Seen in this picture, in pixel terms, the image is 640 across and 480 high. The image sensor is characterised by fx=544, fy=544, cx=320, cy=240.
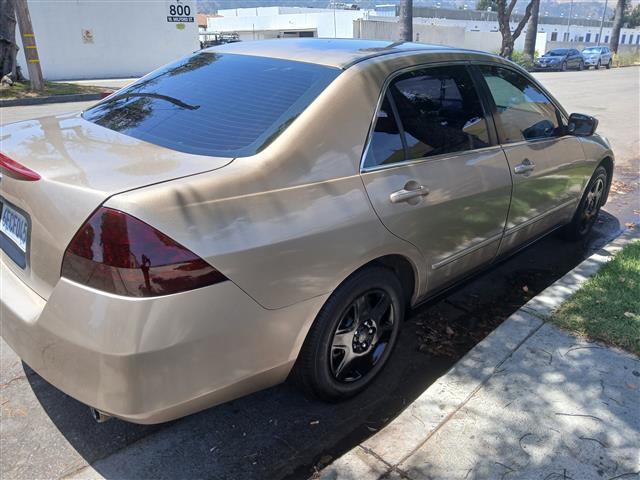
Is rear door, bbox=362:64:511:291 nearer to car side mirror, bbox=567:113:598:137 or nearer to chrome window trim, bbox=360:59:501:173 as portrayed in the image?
chrome window trim, bbox=360:59:501:173

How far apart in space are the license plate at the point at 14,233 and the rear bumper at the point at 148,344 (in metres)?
0.16

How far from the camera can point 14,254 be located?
7.84 ft

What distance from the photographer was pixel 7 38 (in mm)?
15898

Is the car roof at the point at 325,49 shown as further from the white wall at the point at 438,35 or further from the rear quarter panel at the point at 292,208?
the white wall at the point at 438,35

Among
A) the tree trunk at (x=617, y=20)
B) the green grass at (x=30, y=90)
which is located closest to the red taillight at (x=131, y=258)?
the green grass at (x=30, y=90)

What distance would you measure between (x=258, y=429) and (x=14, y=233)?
146cm

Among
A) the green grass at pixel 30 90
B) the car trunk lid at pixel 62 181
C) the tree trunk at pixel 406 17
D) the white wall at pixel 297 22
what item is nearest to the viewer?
the car trunk lid at pixel 62 181

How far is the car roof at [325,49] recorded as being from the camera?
113 inches

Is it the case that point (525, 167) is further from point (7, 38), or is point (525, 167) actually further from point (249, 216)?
point (7, 38)

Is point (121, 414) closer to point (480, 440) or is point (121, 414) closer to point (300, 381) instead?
point (300, 381)

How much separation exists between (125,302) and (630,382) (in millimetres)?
2543

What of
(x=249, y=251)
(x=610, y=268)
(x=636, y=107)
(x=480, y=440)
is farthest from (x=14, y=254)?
(x=636, y=107)

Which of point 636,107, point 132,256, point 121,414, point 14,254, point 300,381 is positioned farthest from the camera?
point 636,107

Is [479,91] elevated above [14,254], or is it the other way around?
[479,91]
